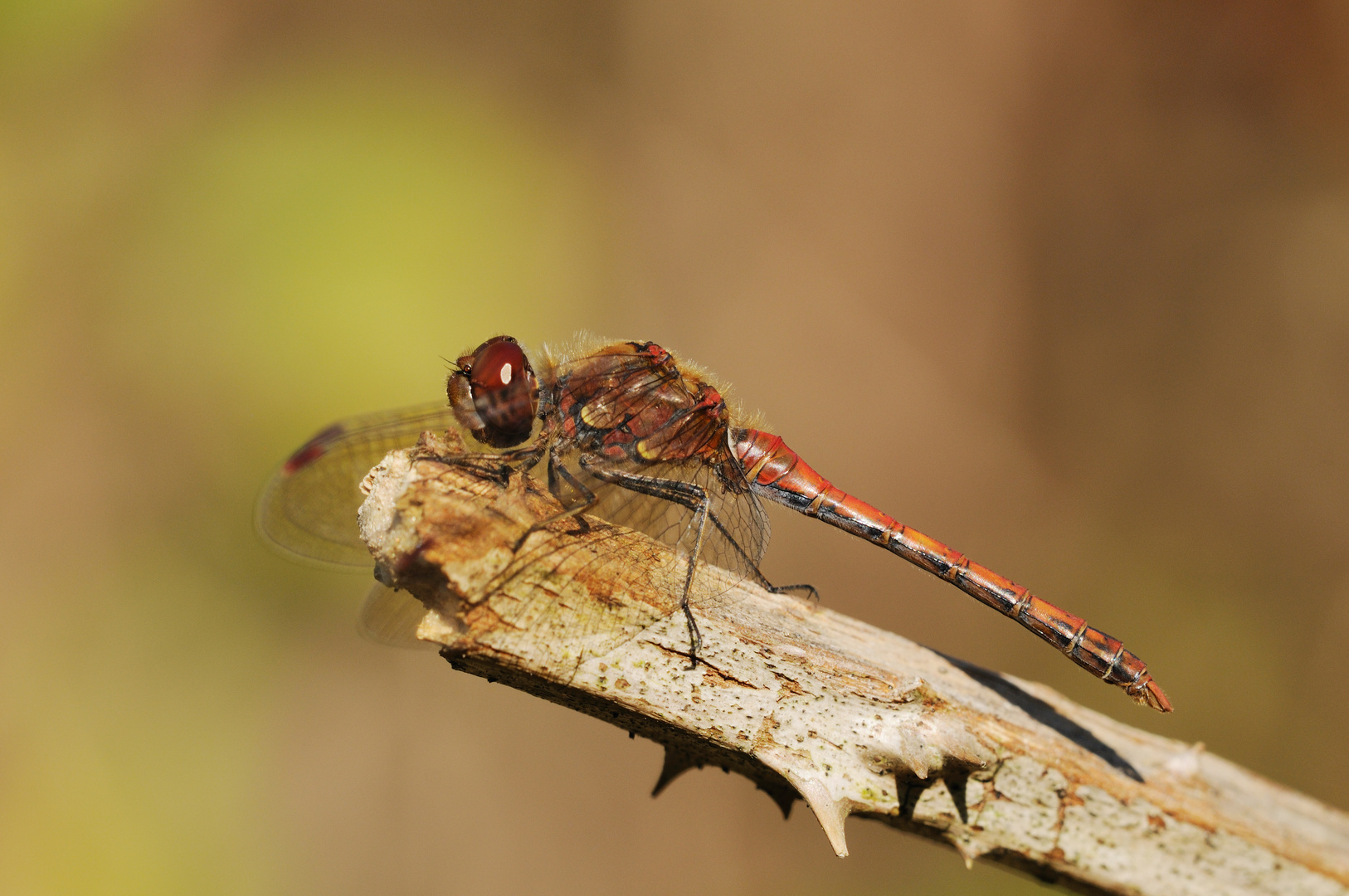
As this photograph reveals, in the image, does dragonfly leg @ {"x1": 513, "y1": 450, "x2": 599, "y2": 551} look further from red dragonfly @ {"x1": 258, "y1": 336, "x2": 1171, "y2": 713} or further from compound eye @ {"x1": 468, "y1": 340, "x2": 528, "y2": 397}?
compound eye @ {"x1": 468, "y1": 340, "x2": 528, "y2": 397}

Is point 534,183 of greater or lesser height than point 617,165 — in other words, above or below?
below

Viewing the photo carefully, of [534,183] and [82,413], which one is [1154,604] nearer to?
[534,183]

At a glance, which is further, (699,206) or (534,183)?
(699,206)

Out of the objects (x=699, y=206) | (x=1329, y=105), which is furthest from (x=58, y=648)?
(x=1329, y=105)

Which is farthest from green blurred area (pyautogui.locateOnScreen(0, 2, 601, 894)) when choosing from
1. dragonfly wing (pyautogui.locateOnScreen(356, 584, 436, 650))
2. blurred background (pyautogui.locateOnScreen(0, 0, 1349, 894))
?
dragonfly wing (pyautogui.locateOnScreen(356, 584, 436, 650))

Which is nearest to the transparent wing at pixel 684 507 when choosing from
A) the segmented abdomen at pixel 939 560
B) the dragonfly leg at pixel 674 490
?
the dragonfly leg at pixel 674 490

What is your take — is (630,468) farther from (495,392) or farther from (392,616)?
(392,616)

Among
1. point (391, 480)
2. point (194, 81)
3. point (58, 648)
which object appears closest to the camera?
point (391, 480)

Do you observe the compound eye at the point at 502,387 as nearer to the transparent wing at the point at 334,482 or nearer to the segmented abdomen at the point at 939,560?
the transparent wing at the point at 334,482
